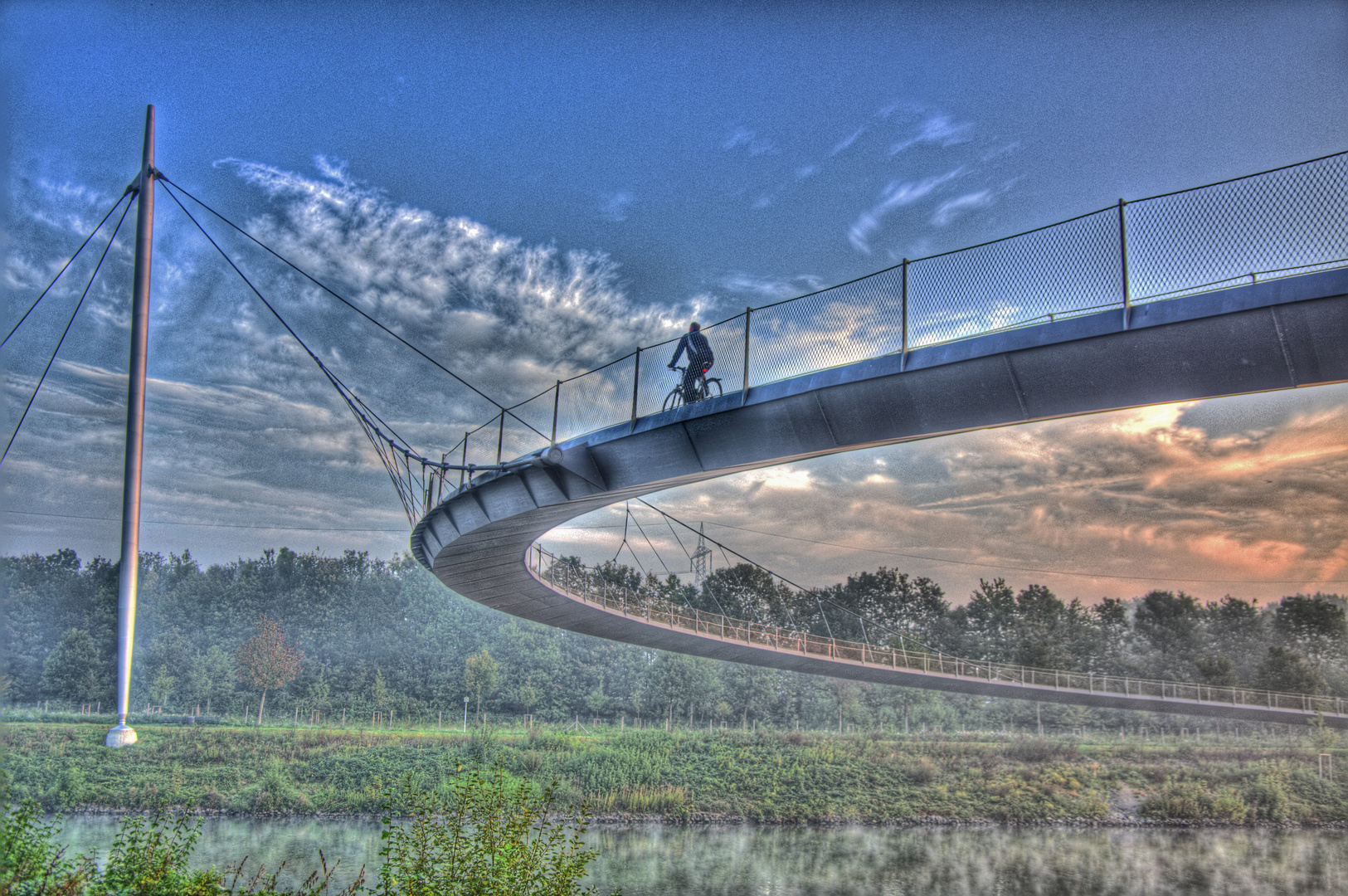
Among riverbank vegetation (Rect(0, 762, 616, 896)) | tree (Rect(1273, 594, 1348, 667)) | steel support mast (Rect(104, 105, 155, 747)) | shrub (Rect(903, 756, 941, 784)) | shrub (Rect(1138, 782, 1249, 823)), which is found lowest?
shrub (Rect(1138, 782, 1249, 823))

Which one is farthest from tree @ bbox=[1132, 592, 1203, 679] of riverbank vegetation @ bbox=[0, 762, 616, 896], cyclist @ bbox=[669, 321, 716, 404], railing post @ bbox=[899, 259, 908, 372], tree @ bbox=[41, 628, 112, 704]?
tree @ bbox=[41, 628, 112, 704]

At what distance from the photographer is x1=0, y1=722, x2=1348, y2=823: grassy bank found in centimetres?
3316

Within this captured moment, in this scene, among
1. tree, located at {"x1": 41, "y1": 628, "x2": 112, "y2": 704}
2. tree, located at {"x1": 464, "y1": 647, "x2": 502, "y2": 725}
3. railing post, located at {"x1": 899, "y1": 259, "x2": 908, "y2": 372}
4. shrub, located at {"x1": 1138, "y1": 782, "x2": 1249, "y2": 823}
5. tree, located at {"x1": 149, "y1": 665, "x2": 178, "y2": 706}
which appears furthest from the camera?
tree, located at {"x1": 41, "y1": 628, "x2": 112, "y2": 704}

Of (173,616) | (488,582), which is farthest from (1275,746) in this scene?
(173,616)

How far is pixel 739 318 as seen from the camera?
544 inches

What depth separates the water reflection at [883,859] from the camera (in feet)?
84.4

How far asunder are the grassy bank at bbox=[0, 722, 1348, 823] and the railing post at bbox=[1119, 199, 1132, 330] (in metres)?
30.0

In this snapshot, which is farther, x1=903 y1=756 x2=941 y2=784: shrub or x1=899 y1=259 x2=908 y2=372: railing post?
x1=903 y1=756 x2=941 y2=784: shrub

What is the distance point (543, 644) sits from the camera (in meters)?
57.7

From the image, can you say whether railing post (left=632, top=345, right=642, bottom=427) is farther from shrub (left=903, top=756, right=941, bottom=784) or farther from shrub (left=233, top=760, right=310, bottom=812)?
shrub (left=903, top=756, right=941, bottom=784)

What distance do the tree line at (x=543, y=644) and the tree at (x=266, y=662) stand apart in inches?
5.2

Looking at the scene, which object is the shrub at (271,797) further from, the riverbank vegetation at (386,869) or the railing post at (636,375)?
the railing post at (636,375)

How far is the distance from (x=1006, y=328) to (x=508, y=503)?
1101cm

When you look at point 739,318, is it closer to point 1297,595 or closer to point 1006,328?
point 1006,328
